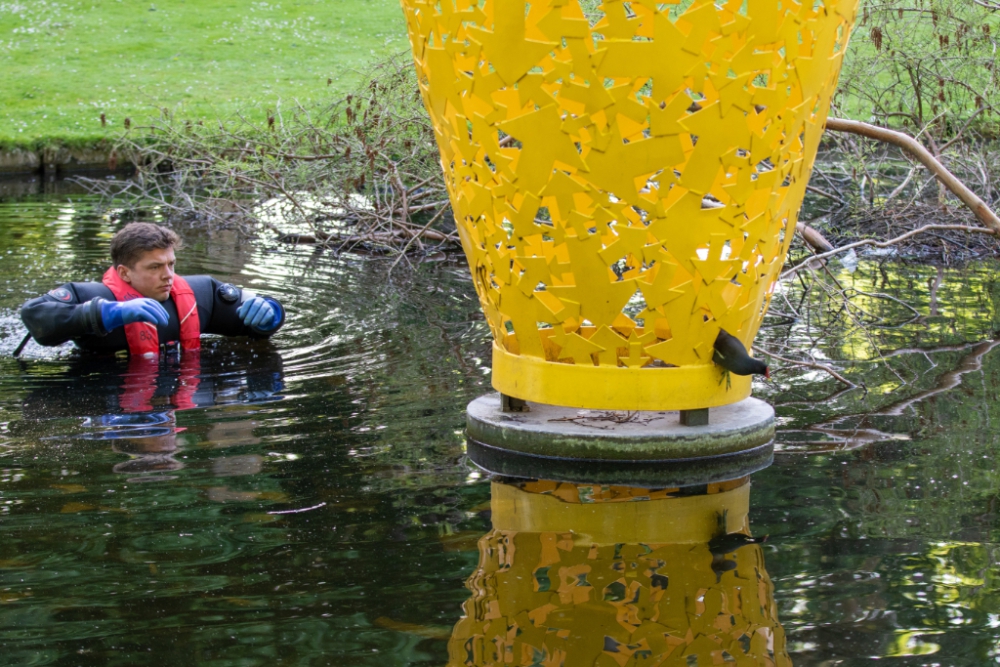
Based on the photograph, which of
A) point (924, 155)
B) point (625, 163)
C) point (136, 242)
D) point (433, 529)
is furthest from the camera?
point (136, 242)

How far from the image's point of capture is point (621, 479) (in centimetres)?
414

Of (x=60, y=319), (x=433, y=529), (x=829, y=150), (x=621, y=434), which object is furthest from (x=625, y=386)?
(x=829, y=150)

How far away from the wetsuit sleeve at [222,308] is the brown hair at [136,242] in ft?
1.55

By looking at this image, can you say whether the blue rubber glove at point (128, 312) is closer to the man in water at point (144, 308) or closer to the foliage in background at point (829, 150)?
the man in water at point (144, 308)

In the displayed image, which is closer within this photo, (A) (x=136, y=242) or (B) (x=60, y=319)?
(B) (x=60, y=319)

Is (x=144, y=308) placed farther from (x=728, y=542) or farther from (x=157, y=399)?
(x=728, y=542)

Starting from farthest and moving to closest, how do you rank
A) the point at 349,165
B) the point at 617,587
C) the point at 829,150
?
the point at 829,150 < the point at 349,165 < the point at 617,587

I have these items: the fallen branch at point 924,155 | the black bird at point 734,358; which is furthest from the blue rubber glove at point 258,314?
the fallen branch at point 924,155

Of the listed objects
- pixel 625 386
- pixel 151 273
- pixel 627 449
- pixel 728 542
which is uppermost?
pixel 151 273

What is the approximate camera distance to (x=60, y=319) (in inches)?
233

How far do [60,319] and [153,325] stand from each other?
1.65 feet

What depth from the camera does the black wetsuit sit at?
594 centimetres

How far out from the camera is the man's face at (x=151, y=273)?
6180 millimetres

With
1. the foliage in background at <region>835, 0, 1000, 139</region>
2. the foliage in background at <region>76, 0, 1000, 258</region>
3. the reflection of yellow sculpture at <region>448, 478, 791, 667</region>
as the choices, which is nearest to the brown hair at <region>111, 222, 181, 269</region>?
the foliage in background at <region>76, 0, 1000, 258</region>
